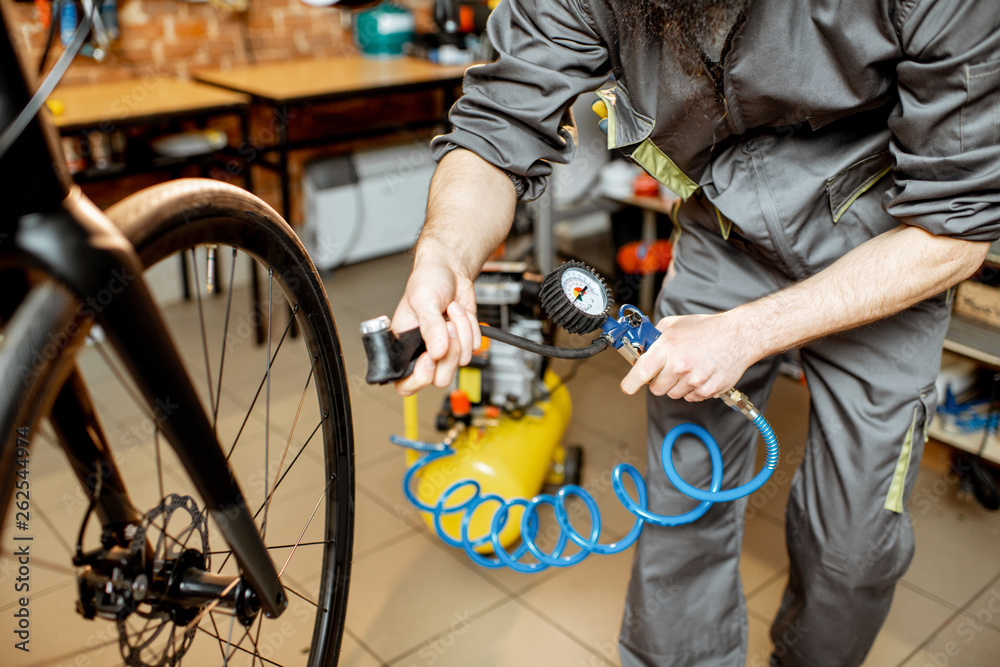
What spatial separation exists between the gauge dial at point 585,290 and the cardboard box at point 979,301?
1.34 m

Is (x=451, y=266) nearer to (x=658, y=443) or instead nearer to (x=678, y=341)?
(x=678, y=341)

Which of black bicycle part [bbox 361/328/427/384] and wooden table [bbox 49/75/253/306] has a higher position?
black bicycle part [bbox 361/328/427/384]

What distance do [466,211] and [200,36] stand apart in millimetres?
2478

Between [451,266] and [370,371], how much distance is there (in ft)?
0.73

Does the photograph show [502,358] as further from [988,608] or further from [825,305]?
[988,608]

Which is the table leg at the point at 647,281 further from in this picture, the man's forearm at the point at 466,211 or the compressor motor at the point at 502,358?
the man's forearm at the point at 466,211

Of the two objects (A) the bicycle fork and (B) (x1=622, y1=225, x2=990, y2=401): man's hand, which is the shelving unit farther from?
(A) the bicycle fork

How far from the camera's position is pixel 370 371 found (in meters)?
0.81

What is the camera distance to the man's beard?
3.10ft

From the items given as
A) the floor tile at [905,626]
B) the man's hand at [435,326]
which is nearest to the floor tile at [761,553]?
the floor tile at [905,626]

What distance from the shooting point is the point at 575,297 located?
917 millimetres

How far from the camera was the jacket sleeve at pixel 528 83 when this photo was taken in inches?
42.3

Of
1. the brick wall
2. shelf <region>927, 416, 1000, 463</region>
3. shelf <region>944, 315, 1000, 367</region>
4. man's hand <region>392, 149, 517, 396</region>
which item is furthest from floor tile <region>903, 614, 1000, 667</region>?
the brick wall

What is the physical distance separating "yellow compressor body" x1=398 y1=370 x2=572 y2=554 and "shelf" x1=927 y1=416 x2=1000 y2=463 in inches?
36.1
